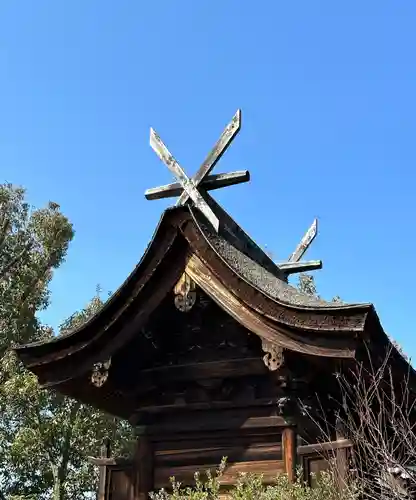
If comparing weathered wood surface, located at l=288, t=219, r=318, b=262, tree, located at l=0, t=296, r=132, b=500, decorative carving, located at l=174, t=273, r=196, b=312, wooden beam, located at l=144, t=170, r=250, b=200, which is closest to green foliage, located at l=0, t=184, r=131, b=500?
tree, located at l=0, t=296, r=132, b=500

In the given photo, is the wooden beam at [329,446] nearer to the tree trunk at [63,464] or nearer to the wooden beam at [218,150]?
the wooden beam at [218,150]

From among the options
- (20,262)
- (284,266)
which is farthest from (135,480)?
(20,262)

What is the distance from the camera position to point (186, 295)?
634cm

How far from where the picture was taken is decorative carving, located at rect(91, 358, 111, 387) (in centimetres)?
640

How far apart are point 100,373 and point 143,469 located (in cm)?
122

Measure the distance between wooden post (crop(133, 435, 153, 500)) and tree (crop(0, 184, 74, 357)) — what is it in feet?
49.7

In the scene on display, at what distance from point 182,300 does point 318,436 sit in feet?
6.36

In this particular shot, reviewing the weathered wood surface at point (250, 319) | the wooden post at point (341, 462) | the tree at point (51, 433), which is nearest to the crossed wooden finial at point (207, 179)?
the weathered wood surface at point (250, 319)

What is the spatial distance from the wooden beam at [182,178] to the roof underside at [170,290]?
0.44 m

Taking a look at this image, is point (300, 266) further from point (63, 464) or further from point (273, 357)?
point (63, 464)

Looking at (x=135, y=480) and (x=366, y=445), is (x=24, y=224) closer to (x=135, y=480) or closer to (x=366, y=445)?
(x=135, y=480)

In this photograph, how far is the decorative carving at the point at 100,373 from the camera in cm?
640

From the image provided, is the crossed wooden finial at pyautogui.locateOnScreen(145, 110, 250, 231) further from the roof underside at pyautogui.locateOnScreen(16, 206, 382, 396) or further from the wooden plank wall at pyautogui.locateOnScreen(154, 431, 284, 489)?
the wooden plank wall at pyautogui.locateOnScreen(154, 431, 284, 489)

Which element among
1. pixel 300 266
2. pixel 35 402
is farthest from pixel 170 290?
pixel 35 402
